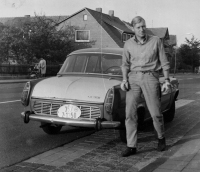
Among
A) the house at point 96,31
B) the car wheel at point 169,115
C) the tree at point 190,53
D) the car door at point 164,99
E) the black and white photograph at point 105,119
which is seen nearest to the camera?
the black and white photograph at point 105,119

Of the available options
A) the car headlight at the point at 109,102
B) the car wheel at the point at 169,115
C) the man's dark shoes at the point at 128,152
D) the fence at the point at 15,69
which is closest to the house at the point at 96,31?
the fence at the point at 15,69

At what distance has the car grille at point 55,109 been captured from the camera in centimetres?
528

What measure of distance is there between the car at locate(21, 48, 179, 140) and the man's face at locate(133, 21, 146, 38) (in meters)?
0.88

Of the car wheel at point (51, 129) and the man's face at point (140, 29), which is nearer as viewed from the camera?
the man's face at point (140, 29)

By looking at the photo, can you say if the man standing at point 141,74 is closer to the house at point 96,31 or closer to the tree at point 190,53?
the house at point 96,31

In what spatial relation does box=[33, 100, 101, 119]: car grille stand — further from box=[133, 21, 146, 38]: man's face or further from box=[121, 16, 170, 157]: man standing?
box=[133, 21, 146, 38]: man's face

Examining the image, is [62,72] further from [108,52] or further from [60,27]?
[60,27]

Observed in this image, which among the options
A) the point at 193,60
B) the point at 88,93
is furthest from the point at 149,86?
the point at 193,60

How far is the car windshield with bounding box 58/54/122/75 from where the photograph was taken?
244 inches

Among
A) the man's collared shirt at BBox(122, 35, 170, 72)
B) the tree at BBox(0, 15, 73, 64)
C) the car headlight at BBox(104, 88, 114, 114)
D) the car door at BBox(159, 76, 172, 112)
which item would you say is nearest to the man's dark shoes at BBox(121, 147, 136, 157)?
the car headlight at BBox(104, 88, 114, 114)

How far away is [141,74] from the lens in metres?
4.93

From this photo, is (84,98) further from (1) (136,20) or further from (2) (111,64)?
(1) (136,20)

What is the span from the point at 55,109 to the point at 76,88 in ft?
1.44

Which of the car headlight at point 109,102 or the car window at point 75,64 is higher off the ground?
the car window at point 75,64
